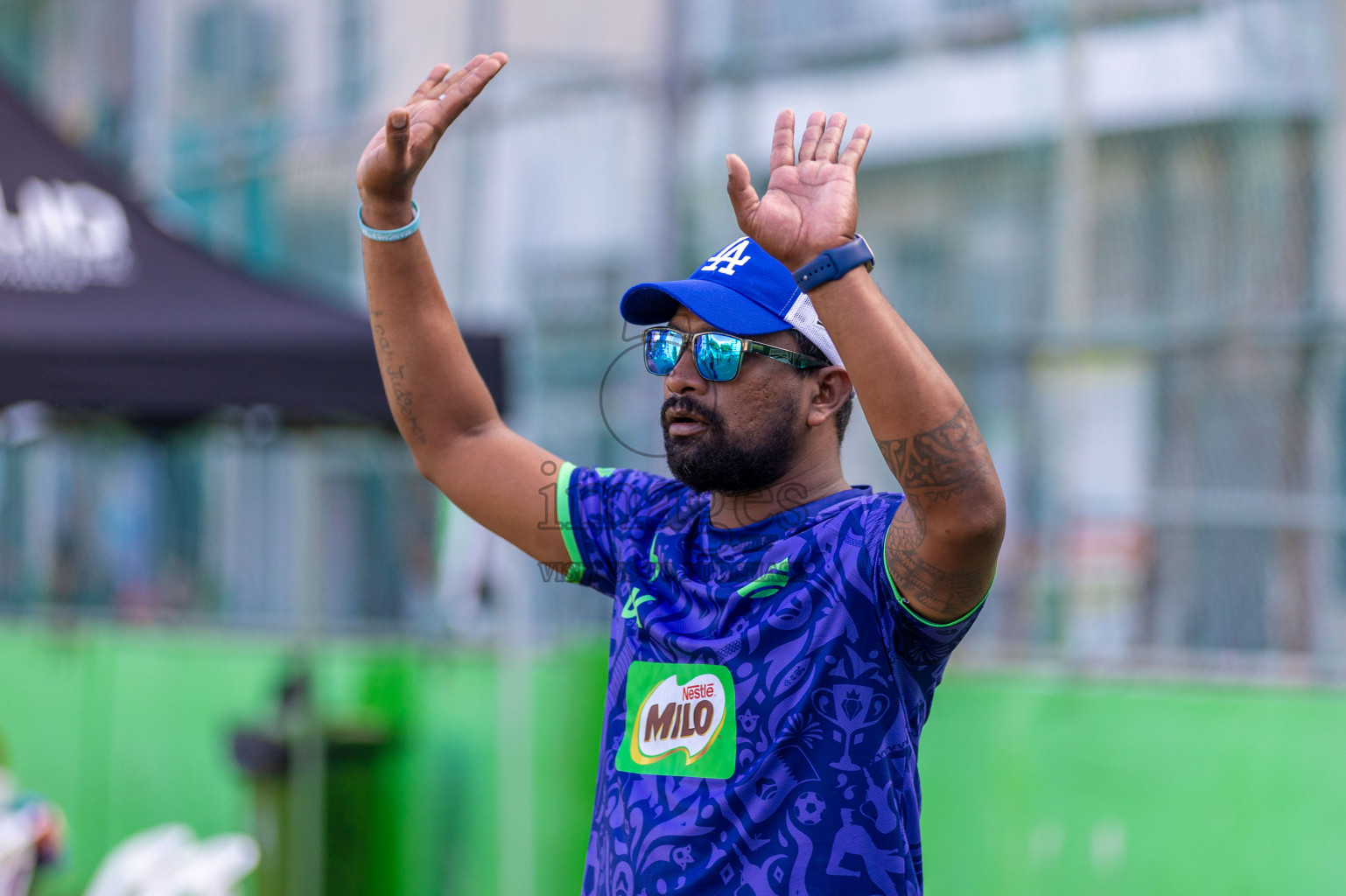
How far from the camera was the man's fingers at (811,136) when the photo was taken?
184cm

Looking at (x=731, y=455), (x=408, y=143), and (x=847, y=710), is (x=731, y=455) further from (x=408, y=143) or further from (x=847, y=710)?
(x=408, y=143)

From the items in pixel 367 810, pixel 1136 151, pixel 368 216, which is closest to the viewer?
pixel 368 216

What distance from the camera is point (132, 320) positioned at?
4758mm

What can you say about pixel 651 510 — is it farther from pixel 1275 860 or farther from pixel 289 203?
pixel 289 203

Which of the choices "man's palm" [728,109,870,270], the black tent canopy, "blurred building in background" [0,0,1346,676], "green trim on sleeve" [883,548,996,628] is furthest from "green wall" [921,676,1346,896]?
"man's palm" [728,109,870,270]

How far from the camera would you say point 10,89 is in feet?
17.3

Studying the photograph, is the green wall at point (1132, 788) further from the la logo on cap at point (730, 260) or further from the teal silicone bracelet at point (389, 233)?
the teal silicone bracelet at point (389, 233)

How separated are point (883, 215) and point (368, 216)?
10.3ft

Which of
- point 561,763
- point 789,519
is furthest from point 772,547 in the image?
point 561,763

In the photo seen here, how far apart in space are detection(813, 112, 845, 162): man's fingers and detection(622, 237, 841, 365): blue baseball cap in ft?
0.76

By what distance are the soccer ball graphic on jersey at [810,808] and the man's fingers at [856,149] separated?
79 cm

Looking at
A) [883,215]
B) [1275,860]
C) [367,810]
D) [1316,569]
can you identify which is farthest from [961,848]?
[367,810]

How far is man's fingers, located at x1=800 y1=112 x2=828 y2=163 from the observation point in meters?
1.84

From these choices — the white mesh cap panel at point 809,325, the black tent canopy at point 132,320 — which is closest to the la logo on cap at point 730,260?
the white mesh cap panel at point 809,325
